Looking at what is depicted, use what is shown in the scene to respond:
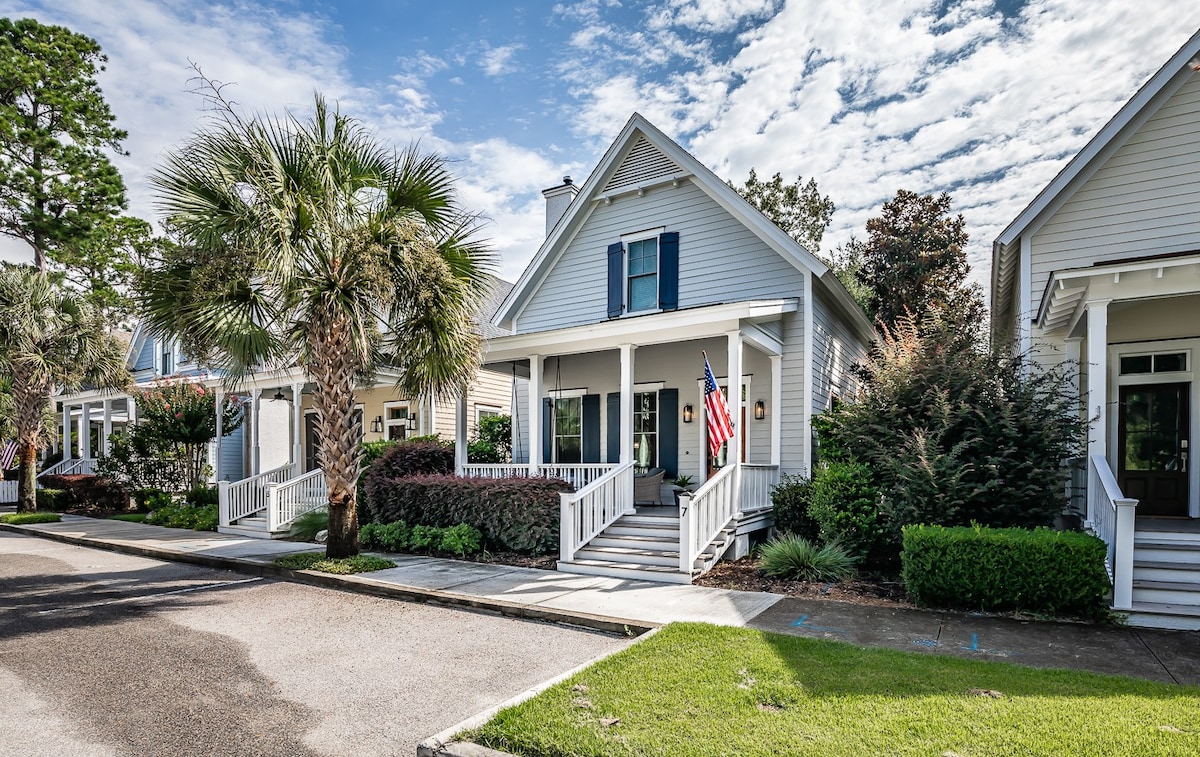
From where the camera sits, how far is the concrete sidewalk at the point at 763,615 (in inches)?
221

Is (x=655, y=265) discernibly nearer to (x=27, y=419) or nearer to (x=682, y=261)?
(x=682, y=261)

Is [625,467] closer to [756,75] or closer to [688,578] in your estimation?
[688,578]

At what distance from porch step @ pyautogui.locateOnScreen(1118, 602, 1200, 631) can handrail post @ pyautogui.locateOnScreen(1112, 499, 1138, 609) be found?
4.4 inches

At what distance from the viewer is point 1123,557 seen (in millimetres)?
6848

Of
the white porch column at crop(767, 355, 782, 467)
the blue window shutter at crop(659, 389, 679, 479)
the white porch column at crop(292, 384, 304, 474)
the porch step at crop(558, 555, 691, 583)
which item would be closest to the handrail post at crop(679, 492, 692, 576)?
the porch step at crop(558, 555, 691, 583)

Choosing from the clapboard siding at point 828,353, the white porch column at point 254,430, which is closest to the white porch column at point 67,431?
the white porch column at point 254,430

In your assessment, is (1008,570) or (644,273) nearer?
(1008,570)

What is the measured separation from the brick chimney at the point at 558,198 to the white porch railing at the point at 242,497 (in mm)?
9206

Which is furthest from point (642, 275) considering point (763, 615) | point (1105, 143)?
point (763, 615)

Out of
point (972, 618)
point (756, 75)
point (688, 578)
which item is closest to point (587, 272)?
point (756, 75)

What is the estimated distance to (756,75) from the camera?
1109cm

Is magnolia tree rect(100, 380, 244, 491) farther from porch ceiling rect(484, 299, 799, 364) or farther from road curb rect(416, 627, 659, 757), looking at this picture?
road curb rect(416, 627, 659, 757)

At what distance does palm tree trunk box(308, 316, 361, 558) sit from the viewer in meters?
9.68

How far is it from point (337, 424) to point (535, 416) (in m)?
3.40
